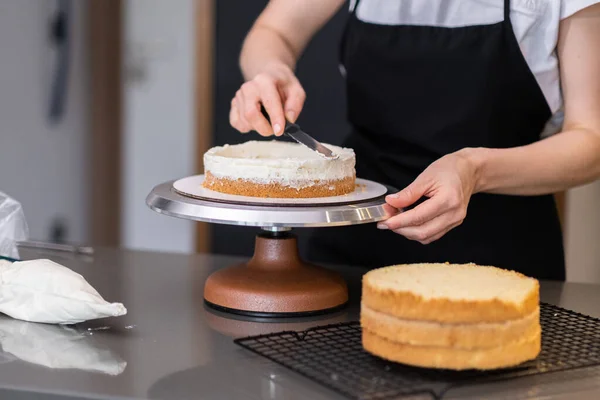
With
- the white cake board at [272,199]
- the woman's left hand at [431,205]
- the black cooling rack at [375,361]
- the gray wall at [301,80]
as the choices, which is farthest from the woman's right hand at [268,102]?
the gray wall at [301,80]

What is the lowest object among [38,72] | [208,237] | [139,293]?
[208,237]

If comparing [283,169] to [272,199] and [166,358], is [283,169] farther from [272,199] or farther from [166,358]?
[166,358]

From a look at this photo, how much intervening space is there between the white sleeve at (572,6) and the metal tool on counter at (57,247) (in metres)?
0.88

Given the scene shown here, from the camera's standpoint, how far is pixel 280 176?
1.27 meters

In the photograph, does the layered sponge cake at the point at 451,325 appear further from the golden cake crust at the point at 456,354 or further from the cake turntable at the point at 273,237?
the cake turntable at the point at 273,237

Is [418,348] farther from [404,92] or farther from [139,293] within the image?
[404,92]

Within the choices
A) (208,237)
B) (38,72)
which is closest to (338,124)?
(208,237)

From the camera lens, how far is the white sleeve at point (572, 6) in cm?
144

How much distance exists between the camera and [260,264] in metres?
1.37

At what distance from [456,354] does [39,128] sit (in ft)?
8.18

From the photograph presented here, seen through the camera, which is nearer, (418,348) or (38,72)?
(418,348)

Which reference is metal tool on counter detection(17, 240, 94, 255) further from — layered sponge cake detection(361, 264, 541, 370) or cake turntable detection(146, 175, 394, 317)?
layered sponge cake detection(361, 264, 541, 370)

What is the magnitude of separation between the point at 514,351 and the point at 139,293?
1.99ft

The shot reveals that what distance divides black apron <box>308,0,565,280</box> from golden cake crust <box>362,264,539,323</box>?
23.7 inches
